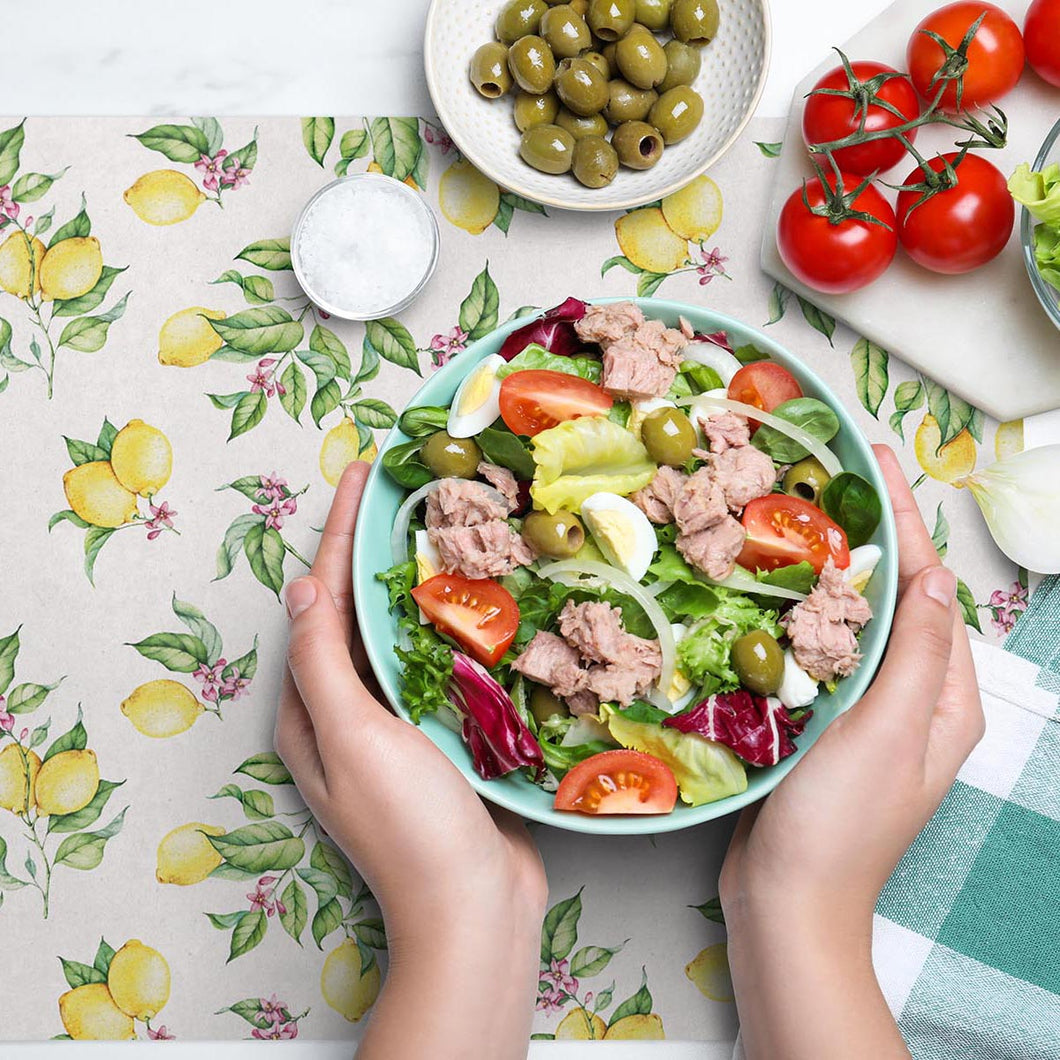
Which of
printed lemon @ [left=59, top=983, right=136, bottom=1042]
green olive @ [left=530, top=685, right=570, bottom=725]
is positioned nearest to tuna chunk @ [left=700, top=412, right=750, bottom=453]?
green olive @ [left=530, top=685, right=570, bottom=725]

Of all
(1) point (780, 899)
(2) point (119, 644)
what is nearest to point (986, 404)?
(1) point (780, 899)

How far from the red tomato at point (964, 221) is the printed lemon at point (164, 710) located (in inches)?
62.3

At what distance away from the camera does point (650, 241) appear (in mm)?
2045

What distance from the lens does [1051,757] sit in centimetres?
191

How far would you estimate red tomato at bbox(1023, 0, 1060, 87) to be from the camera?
1878 millimetres

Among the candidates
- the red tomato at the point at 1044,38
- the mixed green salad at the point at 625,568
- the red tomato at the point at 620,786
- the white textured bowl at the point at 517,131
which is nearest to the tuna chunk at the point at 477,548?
the mixed green salad at the point at 625,568

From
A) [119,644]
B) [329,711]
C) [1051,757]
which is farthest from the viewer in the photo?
[119,644]

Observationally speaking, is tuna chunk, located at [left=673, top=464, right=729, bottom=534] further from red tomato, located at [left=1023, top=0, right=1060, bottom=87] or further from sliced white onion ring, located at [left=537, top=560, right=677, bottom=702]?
red tomato, located at [left=1023, top=0, right=1060, bottom=87]

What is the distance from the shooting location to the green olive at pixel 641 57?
6.17ft

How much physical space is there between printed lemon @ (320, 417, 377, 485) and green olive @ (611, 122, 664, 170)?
2.33 ft

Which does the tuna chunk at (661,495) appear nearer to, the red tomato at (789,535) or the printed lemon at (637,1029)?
the red tomato at (789,535)

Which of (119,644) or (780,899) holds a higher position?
(780,899)

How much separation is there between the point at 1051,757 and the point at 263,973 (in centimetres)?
149

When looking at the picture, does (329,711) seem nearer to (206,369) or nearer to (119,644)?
(119,644)
